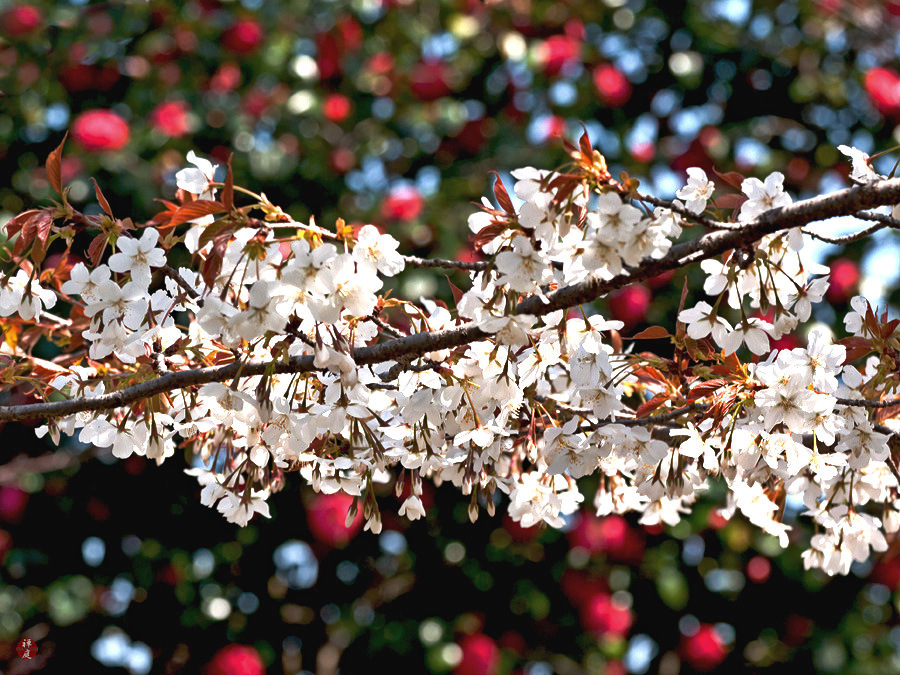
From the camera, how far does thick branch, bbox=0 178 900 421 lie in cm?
62

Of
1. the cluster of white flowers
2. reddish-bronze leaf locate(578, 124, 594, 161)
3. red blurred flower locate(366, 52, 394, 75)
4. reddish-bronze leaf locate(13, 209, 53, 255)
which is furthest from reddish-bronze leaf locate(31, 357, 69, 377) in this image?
red blurred flower locate(366, 52, 394, 75)

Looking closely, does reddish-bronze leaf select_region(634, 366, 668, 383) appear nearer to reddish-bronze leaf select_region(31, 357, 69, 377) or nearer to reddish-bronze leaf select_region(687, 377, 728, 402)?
reddish-bronze leaf select_region(687, 377, 728, 402)

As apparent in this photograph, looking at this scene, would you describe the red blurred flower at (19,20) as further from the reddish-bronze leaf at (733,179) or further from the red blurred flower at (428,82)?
the reddish-bronze leaf at (733,179)

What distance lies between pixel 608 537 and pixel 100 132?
145cm

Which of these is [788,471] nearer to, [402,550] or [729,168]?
[402,550]

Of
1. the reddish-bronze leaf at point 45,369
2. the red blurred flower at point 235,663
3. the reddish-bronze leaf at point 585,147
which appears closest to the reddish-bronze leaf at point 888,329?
the reddish-bronze leaf at point 585,147

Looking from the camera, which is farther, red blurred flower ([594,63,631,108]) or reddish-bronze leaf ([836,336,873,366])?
red blurred flower ([594,63,631,108])

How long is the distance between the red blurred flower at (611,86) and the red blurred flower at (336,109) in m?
0.64

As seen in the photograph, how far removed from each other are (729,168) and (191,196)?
1697 millimetres

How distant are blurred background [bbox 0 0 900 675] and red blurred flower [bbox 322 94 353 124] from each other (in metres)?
0.01

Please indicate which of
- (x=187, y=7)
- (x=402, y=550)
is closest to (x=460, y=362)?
(x=402, y=550)

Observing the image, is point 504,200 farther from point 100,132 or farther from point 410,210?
point 100,132

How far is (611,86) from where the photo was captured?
7.02ft

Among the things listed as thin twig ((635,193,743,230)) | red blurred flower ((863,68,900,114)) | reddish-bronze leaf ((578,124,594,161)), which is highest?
reddish-bronze leaf ((578,124,594,161))
